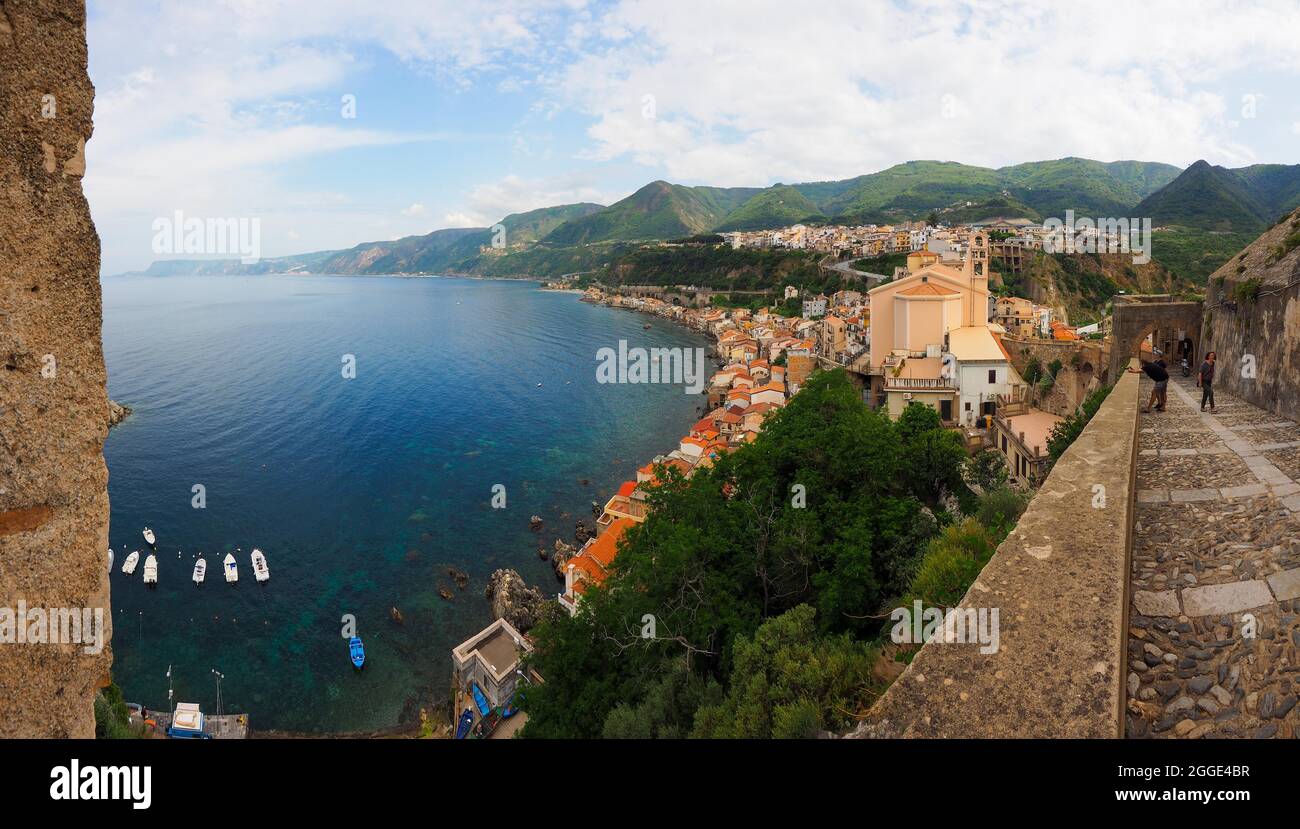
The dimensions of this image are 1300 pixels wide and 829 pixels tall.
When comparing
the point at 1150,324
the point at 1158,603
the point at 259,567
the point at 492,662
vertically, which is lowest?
the point at 492,662

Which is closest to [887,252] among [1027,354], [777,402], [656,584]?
[777,402]

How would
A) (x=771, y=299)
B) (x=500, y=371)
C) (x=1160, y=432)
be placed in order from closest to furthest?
1. (x=1160, y=432)
2. (x=500, y=371)
3. (x=771, y=299)

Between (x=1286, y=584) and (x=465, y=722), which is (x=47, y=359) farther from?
(x=465, y=722)

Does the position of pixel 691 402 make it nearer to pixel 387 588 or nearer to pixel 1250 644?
pixel 387 588

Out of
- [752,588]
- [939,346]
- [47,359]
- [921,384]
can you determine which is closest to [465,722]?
[752,588]
